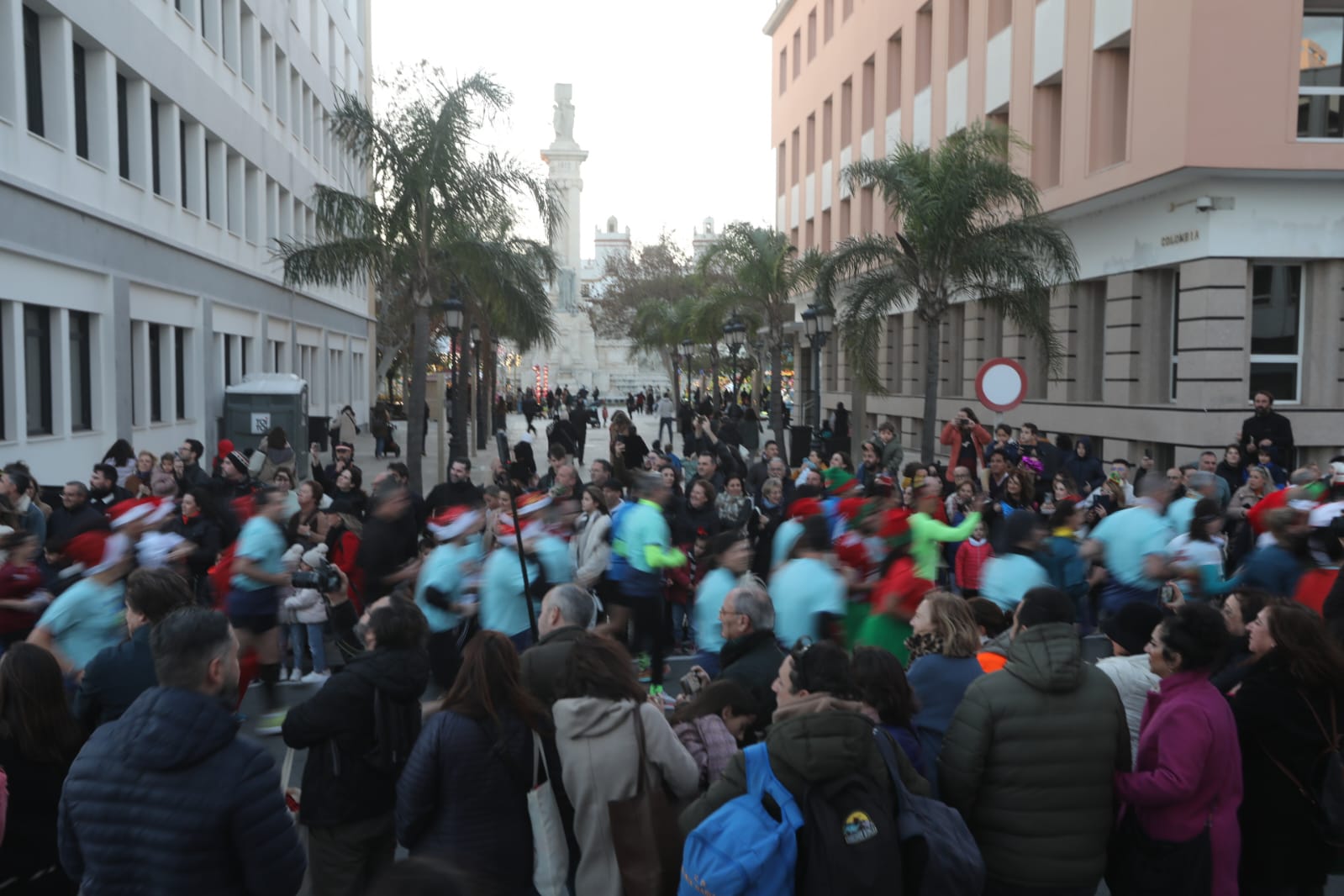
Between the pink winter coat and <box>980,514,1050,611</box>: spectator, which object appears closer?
the pink winter coat

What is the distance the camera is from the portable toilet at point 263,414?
88.0ft

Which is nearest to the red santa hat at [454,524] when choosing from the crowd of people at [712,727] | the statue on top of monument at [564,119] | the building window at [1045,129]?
the crowd of people at [712,727]

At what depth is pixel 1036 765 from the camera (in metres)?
4.21

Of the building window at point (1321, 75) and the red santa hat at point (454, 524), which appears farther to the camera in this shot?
the building window at point (1321, 75)

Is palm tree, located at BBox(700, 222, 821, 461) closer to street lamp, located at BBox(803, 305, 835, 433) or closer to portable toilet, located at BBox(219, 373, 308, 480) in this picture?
street lamp, located at BBox(803, 305, 835, 433)

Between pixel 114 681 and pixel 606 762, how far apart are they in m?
2.25

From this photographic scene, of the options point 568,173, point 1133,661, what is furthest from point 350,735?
point 568,173

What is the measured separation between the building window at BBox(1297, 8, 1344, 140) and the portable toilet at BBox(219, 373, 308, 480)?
794 inches

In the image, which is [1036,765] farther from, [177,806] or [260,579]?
[260,579]

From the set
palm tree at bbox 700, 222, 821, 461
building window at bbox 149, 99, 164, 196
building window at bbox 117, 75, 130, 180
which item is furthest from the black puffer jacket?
palm tree at bbox 700, 222, 821, 461

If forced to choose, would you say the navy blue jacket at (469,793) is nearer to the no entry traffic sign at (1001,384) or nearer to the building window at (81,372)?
the no entry traffic sign at (1001,384)

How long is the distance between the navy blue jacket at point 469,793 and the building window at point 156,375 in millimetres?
21317

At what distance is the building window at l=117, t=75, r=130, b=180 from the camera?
21516 mm

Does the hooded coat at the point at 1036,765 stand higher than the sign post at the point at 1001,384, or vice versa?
the sign post at the point at 1001,384
